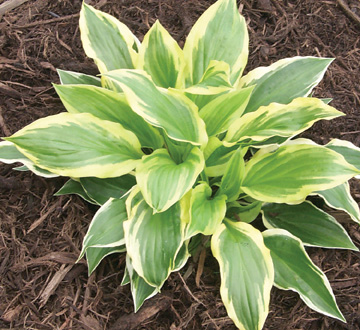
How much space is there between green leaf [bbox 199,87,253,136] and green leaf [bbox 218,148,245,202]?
5.5 inches

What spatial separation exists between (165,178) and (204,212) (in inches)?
6.5

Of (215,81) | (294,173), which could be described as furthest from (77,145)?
(294,173)

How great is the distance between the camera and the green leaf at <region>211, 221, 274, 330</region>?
4.01ft

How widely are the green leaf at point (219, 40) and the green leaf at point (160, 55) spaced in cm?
7

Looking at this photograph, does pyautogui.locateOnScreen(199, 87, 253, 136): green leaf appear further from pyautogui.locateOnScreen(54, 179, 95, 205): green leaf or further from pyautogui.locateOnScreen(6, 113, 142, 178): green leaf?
pyautogui.locateOnScreen(54, 179, 95, 205): green leaf

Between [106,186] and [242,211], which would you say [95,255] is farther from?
[242,211]

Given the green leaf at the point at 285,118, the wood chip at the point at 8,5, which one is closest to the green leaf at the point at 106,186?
the green leaf at the point at 285,118

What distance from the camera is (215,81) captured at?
4.34 ft

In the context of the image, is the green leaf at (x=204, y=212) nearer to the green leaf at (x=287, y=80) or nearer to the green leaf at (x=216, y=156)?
the green leaf at (x=216, y=156)

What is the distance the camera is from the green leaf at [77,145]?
133 centimetres

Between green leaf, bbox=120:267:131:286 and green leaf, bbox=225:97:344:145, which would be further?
green leaf, bbox=120:267:131:286

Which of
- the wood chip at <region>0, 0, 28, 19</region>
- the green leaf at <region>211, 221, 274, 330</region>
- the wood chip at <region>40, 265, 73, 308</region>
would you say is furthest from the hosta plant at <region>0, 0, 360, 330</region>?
the wood chip at <region>0, 0, 28, 19</region>

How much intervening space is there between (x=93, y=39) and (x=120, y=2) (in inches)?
23.1

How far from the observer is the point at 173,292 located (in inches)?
58.1
